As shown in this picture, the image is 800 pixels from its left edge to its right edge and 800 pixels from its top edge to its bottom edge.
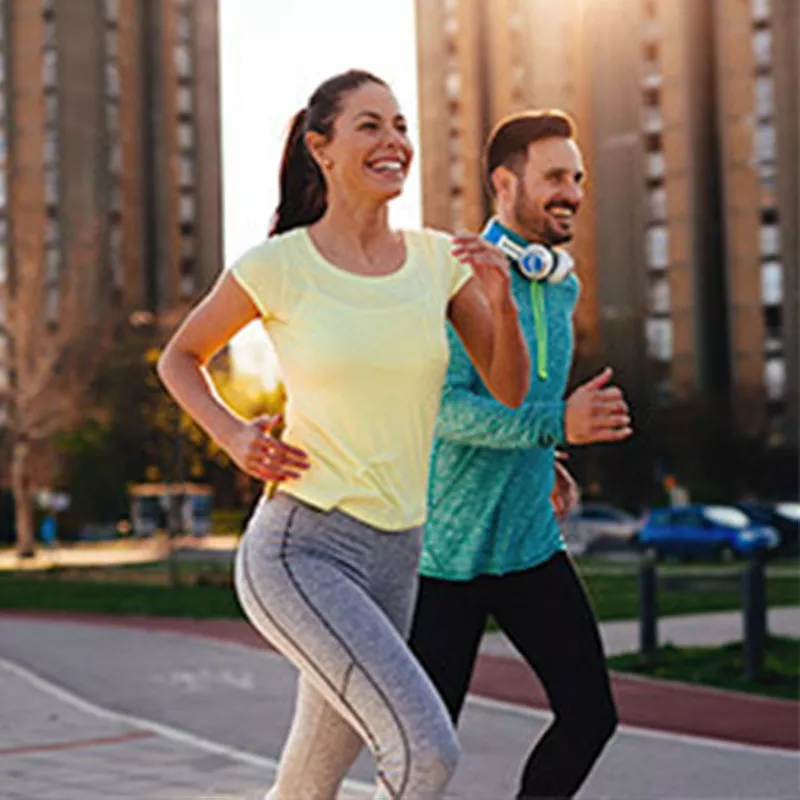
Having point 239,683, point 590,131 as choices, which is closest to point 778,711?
point 239,683

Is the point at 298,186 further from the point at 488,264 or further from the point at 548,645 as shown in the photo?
the point at 548,645

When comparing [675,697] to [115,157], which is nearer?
[675,697]

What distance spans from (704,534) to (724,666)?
83.6 feet

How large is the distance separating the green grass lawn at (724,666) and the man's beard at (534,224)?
664 centimetres

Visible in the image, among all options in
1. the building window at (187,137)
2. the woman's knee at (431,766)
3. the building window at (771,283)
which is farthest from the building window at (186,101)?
the woman's knee at (431,766)

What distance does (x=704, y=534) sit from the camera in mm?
37062

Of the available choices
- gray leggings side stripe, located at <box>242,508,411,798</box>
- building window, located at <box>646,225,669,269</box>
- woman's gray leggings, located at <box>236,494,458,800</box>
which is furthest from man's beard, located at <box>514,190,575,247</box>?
building window, located at <box>646,225,669,269</box>

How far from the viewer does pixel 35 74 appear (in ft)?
308

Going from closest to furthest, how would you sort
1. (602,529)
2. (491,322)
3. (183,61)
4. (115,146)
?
(491,322) < (602,529) < (115,146) < (183,61)

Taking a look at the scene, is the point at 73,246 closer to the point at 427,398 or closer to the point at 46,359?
the point at 46,359

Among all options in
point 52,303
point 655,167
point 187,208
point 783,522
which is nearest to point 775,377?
point 655,167

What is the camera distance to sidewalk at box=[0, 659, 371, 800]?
280 inches

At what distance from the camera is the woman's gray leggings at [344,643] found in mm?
3324

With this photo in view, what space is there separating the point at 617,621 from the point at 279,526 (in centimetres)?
1460
